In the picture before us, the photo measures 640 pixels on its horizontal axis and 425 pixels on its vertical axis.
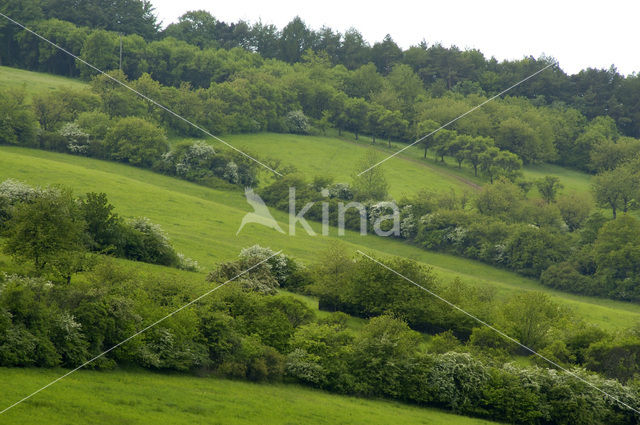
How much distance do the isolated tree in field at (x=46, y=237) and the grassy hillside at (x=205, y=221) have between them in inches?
559

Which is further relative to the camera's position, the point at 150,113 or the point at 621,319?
the point at 150,113

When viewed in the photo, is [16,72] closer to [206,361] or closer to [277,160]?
[277,160]

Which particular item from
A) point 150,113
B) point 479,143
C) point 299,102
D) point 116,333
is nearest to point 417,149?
point 479,143

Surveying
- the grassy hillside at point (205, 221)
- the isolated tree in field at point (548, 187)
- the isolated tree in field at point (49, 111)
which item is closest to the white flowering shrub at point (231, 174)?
the grassy hillside at point (205, 221)

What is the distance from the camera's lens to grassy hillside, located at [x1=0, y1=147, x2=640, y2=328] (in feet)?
188

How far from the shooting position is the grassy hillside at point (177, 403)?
24.7 m

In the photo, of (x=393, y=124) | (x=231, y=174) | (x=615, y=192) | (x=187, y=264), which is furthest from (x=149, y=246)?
(x=393, y=124)

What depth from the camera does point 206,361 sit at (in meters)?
32.8

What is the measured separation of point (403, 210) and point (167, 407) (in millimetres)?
55184

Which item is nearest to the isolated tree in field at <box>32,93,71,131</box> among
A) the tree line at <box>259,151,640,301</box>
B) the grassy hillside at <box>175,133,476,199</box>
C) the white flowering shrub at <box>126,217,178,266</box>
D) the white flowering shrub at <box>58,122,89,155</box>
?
the white flowering shrub at <box>58,122,89,155</box>

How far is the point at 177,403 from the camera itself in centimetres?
2808

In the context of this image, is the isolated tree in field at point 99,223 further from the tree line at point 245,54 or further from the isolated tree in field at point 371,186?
the tree line at point 245,54

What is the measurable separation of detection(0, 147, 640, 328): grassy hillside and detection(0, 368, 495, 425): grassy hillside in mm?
19205

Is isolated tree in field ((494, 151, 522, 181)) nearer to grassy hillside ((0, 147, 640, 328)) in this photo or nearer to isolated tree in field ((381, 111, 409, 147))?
isolated tree in field ((381, 111, 409, 147))
